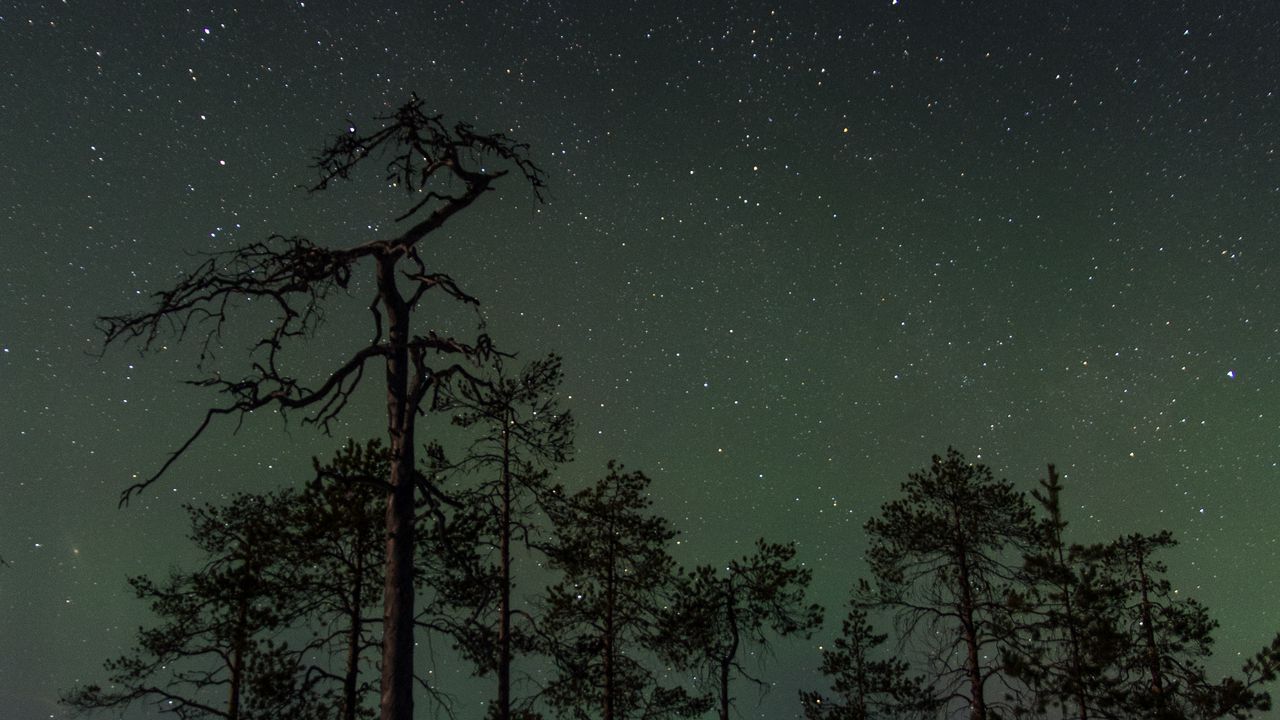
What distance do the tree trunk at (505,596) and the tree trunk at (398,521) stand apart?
25.1 ft

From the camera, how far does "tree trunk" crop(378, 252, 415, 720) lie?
5508mm

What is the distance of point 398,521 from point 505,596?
9.50 metres

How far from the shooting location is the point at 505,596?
14.8 meters

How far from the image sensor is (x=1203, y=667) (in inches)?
834

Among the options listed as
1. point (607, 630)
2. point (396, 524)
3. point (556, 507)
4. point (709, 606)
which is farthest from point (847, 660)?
point (396, 524)

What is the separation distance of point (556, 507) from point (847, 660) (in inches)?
452

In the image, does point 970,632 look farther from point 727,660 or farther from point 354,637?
point 354,637

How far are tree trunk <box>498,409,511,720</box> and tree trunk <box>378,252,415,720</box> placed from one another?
25.1 ft

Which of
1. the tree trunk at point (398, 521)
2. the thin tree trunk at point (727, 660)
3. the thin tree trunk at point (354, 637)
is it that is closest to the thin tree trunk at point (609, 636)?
the thin tree trunk at point (727, 660)

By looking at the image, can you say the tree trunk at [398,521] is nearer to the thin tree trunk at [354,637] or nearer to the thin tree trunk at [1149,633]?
the thin tree trunk at [354,637]

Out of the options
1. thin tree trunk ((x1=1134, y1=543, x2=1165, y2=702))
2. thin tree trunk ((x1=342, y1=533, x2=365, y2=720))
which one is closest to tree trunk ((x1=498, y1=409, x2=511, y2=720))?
thin tree trunk ((x1=342, y1=533, x2=365, y2=720))

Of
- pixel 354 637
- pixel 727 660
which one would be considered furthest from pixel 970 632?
pixel 354 637

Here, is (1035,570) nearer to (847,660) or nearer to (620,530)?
(847,660)

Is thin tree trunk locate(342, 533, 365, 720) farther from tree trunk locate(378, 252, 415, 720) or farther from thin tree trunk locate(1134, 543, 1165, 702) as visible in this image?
thin tree trunk locate(1134, 543, 1165, 702)
